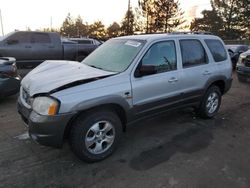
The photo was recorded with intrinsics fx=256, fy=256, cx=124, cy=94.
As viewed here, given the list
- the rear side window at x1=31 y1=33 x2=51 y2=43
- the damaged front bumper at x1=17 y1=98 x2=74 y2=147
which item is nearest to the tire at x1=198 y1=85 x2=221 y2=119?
the damaged front bumper at x1=17 y1=98 x2=74 y2=147

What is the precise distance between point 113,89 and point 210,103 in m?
2.72

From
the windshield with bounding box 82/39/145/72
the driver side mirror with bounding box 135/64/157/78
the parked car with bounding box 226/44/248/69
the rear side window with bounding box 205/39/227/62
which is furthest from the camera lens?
the parked car with bounding box 226/44/248/69

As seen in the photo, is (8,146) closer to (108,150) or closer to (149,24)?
(108,150)

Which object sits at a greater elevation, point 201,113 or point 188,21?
point 188,21

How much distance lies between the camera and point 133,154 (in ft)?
12.8

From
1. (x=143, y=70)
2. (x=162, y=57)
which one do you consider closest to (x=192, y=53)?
(x=162, y=57)

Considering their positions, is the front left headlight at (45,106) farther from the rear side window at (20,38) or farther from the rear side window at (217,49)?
the rear side window at (20,38)

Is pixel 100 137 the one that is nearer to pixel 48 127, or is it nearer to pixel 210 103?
pixel 48 127

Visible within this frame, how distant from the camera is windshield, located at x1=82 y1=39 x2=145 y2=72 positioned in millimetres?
3953

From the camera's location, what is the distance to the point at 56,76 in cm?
373

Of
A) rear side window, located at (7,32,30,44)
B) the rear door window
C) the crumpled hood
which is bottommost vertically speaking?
the crumpled hood

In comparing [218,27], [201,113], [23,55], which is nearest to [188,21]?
[218,27]

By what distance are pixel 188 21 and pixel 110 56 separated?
123ft

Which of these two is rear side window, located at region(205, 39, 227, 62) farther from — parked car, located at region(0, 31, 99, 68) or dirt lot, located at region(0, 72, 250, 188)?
parked car, located at region(0, 31, 99, 68)
